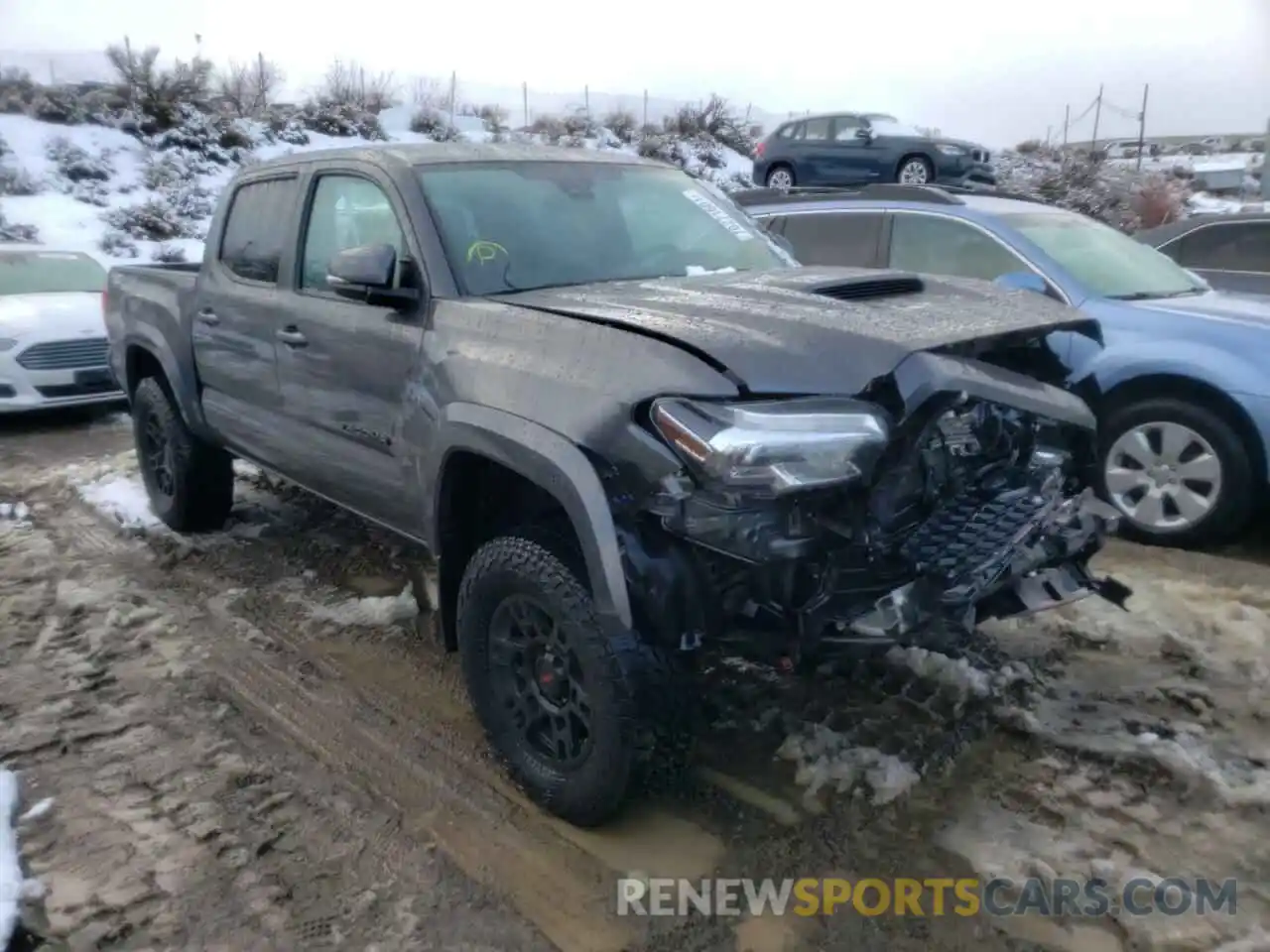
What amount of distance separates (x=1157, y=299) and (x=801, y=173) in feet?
39.3

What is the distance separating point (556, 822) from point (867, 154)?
15.2 metres

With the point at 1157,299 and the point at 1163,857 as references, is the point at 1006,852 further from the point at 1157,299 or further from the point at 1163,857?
the point at 1157,299

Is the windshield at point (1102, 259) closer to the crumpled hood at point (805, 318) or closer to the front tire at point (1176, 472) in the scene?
the front tire at point (1176, 472)

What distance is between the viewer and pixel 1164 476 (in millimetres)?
5188

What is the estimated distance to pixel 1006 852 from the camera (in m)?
2.86

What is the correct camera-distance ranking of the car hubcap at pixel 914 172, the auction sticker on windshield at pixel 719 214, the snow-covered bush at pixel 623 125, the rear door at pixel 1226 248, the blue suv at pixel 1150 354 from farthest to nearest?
the snow-covered bush at pixel 623 125
the car hubcap at pixel 914 172
the rear door at pixel 1226 248
the blue suv at pixel 1150 354
the auction sticker on windshield at pixel 719 214

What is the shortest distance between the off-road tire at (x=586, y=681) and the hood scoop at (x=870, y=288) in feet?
3.70

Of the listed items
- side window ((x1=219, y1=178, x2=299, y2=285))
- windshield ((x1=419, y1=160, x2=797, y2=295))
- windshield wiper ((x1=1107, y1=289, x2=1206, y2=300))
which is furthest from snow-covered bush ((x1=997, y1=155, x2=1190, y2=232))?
side window ((x1=219, y1=178, x2=299, y2=285))

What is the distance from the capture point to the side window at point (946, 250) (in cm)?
584

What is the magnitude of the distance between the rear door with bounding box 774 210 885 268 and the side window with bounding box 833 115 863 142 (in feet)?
34.9

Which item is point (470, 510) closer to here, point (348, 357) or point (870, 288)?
point (348, 357)

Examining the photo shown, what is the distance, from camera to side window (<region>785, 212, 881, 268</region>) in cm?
653

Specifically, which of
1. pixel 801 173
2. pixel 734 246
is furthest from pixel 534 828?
pixel 801 173

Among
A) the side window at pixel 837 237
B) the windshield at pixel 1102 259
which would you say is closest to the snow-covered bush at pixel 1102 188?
the windshield at pixel 1102 259
